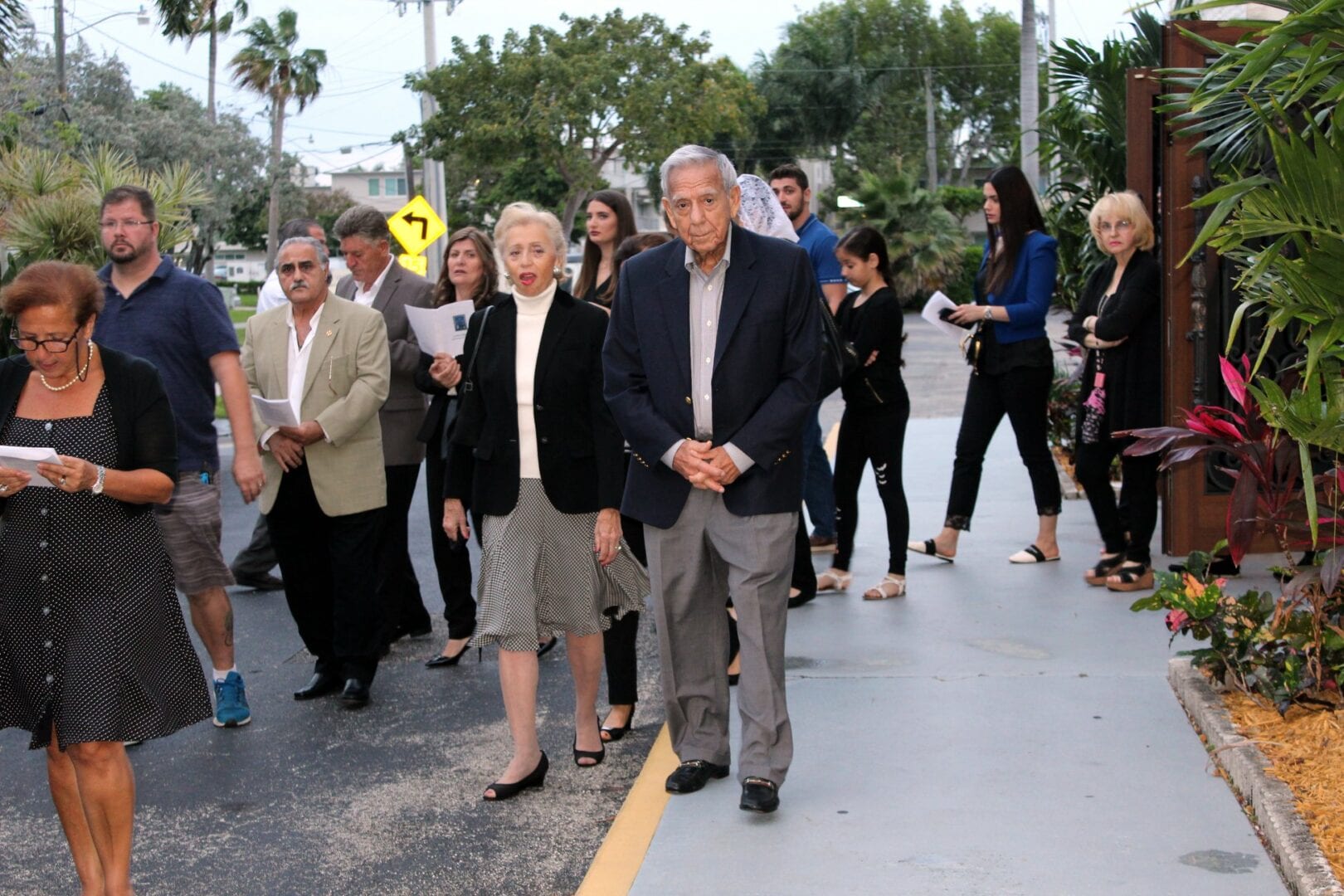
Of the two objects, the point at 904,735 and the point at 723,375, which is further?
the point at 904,735

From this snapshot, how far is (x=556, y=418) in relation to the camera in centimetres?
525

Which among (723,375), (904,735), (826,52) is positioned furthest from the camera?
(826,52)

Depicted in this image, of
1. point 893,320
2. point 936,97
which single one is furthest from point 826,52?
point 893,320

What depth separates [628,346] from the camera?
4.90 meters

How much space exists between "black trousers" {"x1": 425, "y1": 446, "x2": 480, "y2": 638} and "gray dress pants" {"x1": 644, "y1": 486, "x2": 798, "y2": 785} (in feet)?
7.11

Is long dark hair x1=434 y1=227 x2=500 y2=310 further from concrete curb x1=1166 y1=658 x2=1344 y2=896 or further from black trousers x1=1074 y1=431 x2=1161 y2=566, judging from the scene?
concrete curb x1=1166 y1=658 x2=1344 y2=896

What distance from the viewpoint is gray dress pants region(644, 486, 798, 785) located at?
15.4ft

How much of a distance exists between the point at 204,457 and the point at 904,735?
113 inches

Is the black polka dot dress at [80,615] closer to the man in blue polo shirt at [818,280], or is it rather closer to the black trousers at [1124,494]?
the man in blue polo shirt at [818,280]

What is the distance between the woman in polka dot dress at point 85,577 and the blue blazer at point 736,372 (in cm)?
141

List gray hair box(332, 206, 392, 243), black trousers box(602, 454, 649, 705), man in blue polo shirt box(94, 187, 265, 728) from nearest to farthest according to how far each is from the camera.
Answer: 1. black trousers box(602, 454, 649, 705)
2. man in blue polo shirt box(94, 187, 265, 728)
3. gray hair box(332, 206, 392, 243)

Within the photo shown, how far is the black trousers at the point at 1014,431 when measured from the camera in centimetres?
794

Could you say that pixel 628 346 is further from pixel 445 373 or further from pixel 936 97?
pixel 936 97

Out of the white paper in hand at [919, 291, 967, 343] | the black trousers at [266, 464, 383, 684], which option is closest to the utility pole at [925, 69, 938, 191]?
the white paper in hand at [919, 291, 967, 343]
